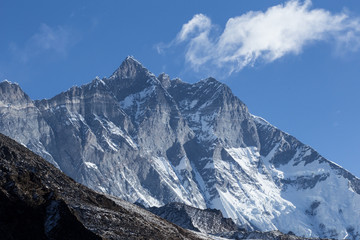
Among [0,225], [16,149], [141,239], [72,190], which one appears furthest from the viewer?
[16,149]

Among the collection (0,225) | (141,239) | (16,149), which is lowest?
(0,225)

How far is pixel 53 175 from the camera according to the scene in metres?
120

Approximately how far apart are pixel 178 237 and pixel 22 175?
33.5m

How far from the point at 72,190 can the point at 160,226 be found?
15.7 m

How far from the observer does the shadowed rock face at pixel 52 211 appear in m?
74.7

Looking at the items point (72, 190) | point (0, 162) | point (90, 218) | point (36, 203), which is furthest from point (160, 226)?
point (36, 203)

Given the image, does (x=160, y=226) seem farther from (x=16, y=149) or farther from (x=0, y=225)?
(x=0, y=225)

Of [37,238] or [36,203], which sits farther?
[36,203]

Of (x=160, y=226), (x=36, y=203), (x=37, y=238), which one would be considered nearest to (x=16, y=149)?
(x=160, y=226)

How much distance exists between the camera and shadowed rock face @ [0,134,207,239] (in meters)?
74.7

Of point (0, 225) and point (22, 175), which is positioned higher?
point (22, 175)

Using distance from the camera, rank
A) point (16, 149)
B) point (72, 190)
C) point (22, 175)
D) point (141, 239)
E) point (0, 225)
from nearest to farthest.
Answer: point (0, 225) → point (22, 175) → point (141, 239) → point (72, 190) → point (16, 149)

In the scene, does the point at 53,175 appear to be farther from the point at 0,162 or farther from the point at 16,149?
the point at 0,162

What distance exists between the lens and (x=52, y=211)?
78250mm
